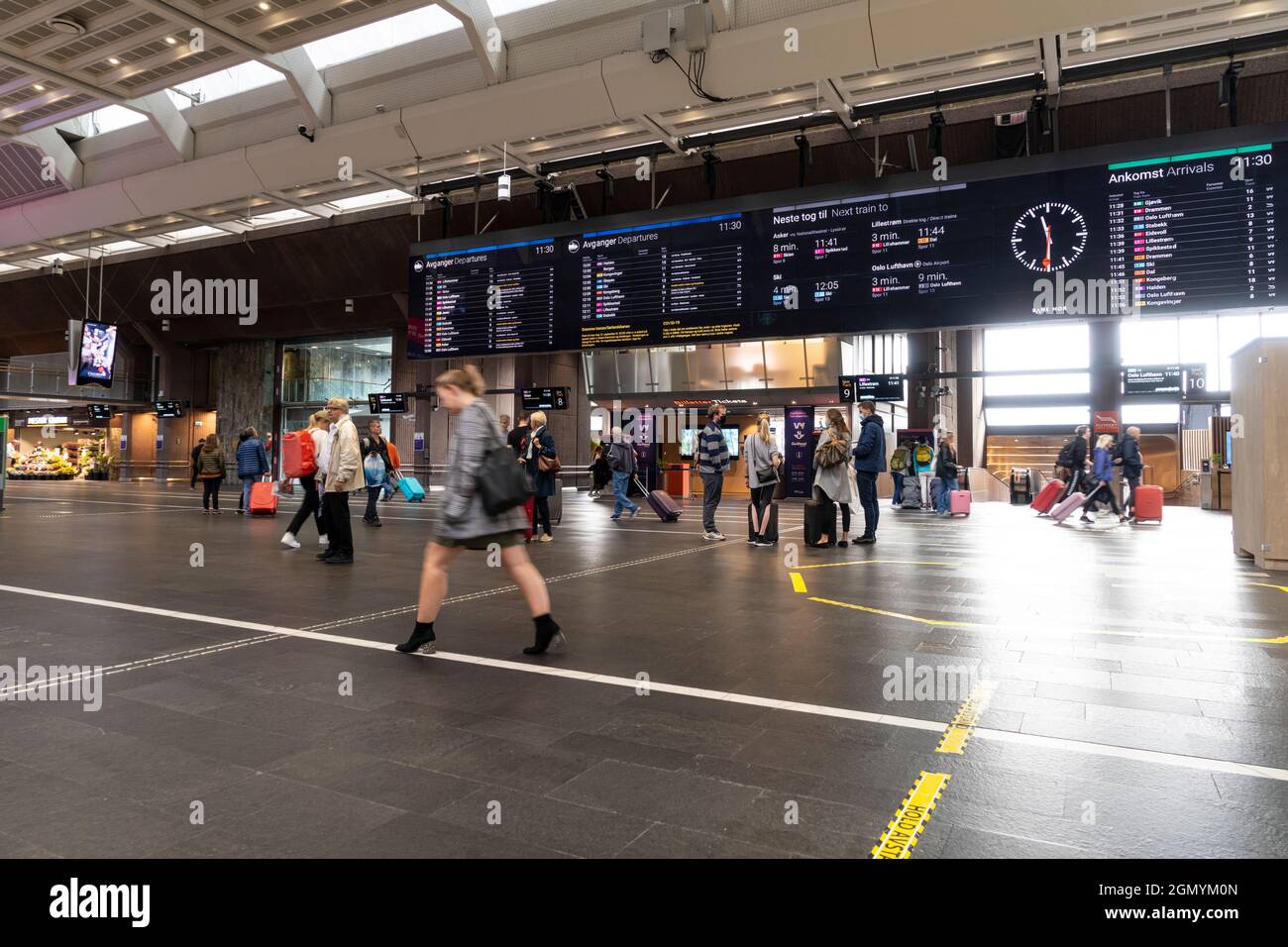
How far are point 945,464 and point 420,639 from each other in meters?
15.7

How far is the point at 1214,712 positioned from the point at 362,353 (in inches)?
1212

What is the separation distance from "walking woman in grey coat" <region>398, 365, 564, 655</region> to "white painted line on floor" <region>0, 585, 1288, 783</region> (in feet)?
0.79

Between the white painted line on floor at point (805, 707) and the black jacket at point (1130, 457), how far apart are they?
1421cm

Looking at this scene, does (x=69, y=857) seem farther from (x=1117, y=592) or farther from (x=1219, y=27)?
(x=1219, y=27)

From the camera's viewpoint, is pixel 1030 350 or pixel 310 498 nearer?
pixel 310 498

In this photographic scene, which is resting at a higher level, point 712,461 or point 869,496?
point 712,461

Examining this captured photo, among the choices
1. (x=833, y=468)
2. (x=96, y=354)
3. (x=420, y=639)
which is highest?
(x=96, y=354)

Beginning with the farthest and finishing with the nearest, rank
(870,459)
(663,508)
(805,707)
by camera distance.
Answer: (663,508)
(870,459)
(805,707)

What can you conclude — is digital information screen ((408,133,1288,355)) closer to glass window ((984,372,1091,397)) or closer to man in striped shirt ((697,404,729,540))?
man in striped shirt ((697,404,729,540))

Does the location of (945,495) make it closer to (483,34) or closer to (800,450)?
(800,450)

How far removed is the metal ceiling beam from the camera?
35.8 feet

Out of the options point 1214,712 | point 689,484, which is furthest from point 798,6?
point 689,484

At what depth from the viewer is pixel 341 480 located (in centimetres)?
755

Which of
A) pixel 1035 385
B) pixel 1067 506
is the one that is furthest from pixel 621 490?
pixel 1035 385
